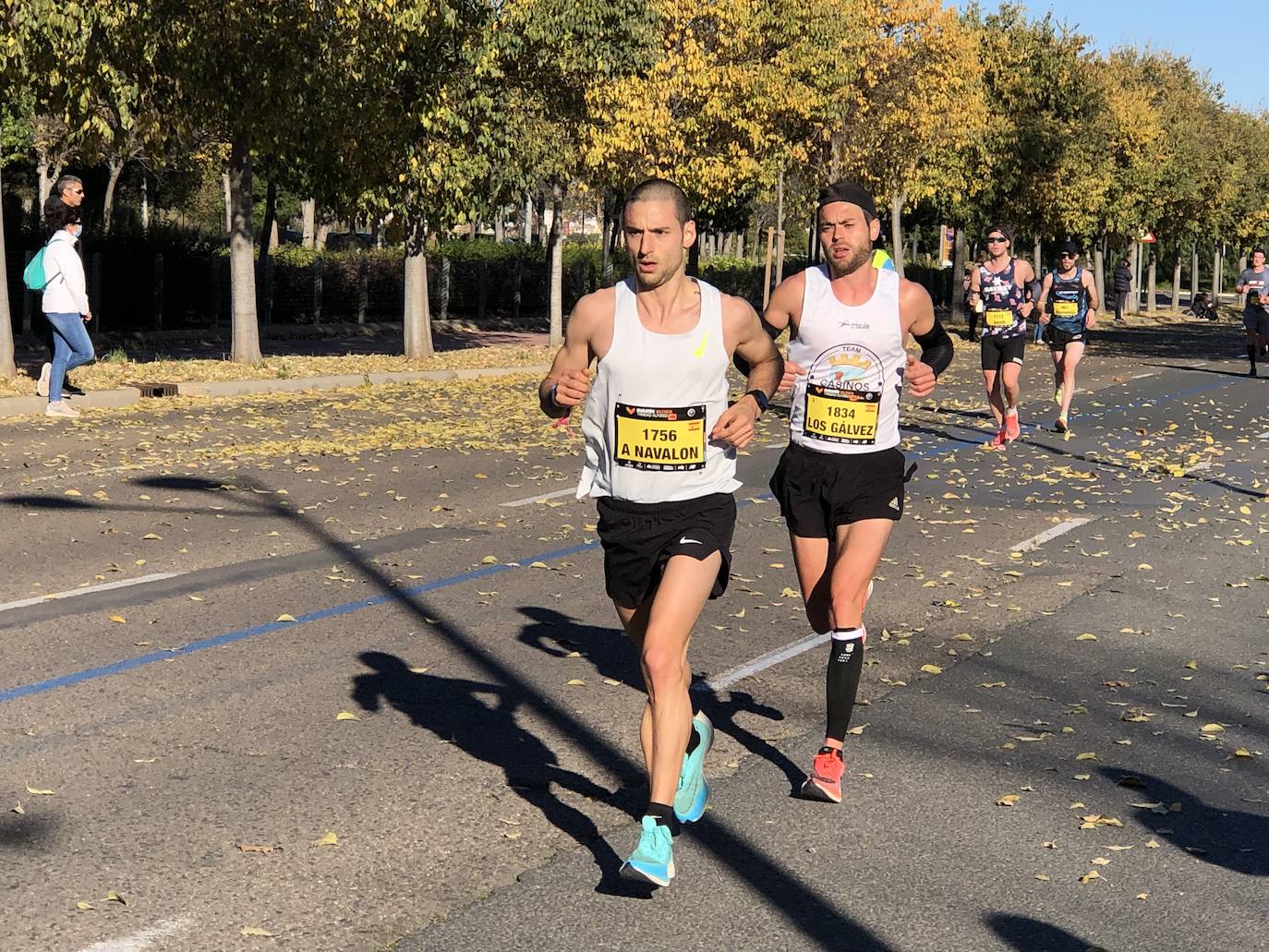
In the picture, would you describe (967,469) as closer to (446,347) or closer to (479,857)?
(479,857)

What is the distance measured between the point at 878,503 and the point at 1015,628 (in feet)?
8.83

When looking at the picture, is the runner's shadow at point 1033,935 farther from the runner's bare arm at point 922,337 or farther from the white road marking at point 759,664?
the white road marking at point 759,664

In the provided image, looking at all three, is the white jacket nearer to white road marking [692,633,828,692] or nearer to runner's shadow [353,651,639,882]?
runner's shadow [353,651,639,882]

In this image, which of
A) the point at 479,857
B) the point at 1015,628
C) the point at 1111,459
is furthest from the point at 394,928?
the point at 1111,459

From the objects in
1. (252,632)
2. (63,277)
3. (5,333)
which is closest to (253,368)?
(5,333)

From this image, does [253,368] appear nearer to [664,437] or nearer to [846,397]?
[846,397]

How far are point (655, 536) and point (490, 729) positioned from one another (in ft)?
5.40

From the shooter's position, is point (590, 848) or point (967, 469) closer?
point (590, 848)

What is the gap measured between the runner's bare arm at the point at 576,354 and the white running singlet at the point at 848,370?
122cm

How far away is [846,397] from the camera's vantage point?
611 cm

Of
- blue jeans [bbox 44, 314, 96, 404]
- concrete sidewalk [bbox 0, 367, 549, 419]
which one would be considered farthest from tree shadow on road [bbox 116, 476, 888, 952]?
concrete sidewalk [bbox 0, 367, 549, 419]

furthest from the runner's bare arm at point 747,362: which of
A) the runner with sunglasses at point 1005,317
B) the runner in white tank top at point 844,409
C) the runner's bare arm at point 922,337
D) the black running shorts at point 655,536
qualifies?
the runner with sunglasses at point 1005,317

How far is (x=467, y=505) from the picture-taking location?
39.4ft

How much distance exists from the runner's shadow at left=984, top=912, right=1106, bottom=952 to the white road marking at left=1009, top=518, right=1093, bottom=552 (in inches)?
249
